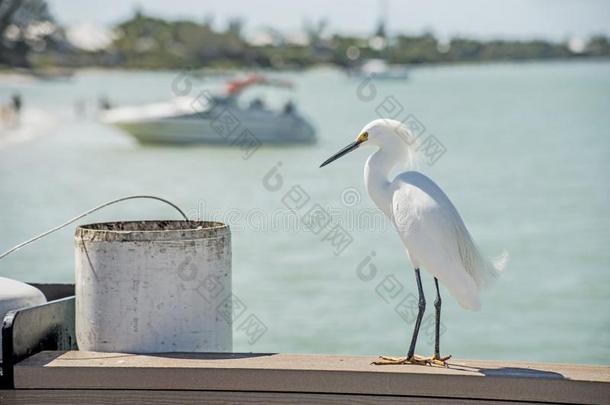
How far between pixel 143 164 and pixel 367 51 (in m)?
114

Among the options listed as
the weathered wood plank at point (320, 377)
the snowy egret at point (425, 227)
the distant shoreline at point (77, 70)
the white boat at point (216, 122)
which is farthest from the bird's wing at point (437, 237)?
the distant shoreline at point (77, 70)

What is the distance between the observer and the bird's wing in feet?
15.7

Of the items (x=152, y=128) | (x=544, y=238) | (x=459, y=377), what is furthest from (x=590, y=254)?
(x=152, y=128)

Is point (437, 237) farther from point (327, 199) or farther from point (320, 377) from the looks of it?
point (327, 199)

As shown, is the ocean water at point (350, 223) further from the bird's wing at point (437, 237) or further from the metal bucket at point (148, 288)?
the metal bucket at point (148, 288)

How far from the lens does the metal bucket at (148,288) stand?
472 cm

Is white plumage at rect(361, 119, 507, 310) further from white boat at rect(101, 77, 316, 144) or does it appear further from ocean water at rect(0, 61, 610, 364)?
white boat at rect(101, 77, 316, 144)

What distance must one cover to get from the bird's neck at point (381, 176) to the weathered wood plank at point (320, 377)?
0.79 m

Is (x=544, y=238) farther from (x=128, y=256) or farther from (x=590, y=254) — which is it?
(x=128, y=256)

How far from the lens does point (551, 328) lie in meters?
14.6

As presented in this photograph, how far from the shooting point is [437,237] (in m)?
4.78

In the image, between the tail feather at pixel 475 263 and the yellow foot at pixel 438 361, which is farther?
the tail feather at pixel 475 263

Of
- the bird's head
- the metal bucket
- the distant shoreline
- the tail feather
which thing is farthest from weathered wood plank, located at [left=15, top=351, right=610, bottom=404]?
the distant shoreline

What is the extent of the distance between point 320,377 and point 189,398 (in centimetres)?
54
